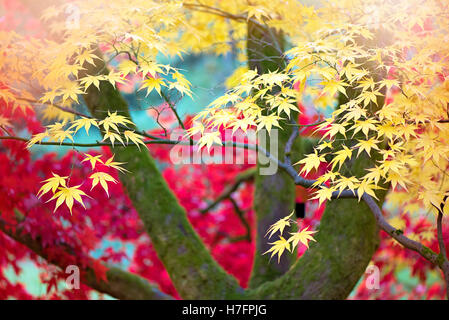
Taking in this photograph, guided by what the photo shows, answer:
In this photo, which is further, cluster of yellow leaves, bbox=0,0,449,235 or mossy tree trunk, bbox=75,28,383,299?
mossy tree trunk, bbox=75,28,383,299

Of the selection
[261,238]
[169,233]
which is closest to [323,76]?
[169,233]

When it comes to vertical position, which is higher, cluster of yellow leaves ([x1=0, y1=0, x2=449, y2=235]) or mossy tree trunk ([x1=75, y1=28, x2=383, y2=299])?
cluster of yellow leaves ([x1=0, y1=0, x2=449, y2=235])

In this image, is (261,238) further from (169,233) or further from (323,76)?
(323,76)

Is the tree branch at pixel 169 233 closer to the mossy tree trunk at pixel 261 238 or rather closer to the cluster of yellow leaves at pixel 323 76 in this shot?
the mossy tree trunk at pixel 261 238

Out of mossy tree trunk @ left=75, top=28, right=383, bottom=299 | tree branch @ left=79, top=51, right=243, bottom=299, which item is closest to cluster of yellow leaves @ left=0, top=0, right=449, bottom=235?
mossy tree trunk @ left=75, top=28, right=383, bottom=299

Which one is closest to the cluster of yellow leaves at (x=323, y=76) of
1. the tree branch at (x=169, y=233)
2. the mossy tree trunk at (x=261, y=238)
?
the mossy tree trunk at (x=261, y=238)

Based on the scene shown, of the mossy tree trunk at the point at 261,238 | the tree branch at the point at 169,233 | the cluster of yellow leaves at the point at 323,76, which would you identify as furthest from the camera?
the tree branch at the point at 169,233

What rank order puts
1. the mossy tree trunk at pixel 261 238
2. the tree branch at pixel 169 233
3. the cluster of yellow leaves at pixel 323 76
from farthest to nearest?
the tree branch at pixel 169 233 < the mossy tree trunk at pixel 261 238 < the cluster of yellow leaves at pixel 323 76

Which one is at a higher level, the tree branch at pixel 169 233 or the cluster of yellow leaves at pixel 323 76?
the cluster of yellow leaves at pixel 323 76

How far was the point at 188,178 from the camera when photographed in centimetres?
579

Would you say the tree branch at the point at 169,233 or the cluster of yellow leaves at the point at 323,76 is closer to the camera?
the cluster of yellow leaves at the point at 323,76

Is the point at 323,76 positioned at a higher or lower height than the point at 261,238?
higher

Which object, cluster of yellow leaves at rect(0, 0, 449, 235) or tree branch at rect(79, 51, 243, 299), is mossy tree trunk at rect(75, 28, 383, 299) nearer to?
tree branch at rect(79, 51, 243, 299)
